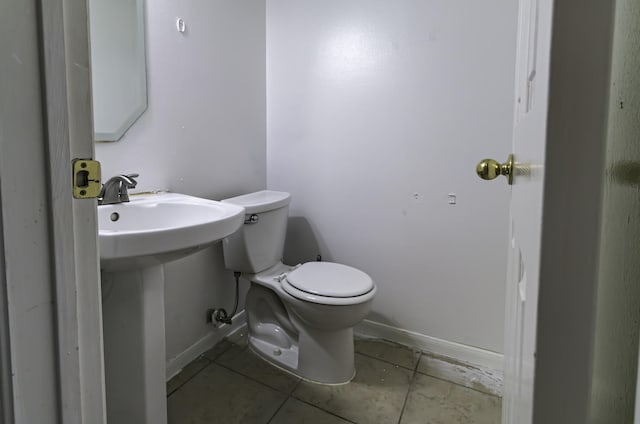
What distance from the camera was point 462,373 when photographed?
Result: 5.34 ft

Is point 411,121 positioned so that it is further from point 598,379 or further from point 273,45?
point 598,379

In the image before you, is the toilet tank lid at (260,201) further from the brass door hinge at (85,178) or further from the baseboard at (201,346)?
the brass door hinge at (85,178)

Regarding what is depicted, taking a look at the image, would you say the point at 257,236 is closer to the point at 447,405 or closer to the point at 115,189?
the point at 115,189

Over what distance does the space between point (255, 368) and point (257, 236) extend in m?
0.62

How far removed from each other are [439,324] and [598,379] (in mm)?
1492

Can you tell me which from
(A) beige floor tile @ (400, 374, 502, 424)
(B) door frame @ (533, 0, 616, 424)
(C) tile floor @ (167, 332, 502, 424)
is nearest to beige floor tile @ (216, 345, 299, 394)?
(C) tile floor @ (167, 332, 502, 424)

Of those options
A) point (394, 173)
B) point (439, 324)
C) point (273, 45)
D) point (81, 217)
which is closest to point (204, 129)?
point (273, 45)

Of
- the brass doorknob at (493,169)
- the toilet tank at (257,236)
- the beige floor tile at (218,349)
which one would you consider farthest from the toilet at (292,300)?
the brass doorknob at (493,169)

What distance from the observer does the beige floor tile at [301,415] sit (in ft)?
4.37

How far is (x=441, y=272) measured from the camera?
1714 mm

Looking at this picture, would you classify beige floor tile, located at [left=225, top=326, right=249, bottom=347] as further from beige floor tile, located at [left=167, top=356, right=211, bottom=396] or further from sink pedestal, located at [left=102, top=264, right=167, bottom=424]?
sink pedestal, located at [left=102, top=264, right=167, bottom=424]

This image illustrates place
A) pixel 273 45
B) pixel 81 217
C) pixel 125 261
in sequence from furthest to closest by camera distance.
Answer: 1. pixel 273 45
2. pixel 125 261
3. pixel 81 217

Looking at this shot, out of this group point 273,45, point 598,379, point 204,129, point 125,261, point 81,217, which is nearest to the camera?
point 598,379

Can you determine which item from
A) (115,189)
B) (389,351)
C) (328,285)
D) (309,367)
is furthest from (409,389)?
(115,189)
